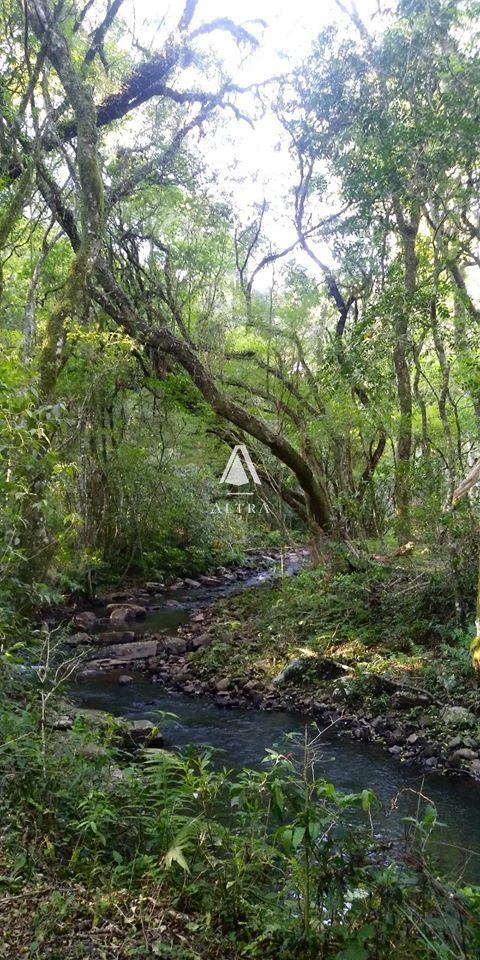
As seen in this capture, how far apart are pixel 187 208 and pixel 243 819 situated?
40.2ft

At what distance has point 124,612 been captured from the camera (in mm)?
11984

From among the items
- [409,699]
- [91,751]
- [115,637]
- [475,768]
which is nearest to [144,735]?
[91,751]

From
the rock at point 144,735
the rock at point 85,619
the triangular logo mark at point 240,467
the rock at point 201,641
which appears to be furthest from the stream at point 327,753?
the triangular logo mark at point 240,467

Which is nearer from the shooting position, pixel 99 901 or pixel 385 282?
pixel 99 901

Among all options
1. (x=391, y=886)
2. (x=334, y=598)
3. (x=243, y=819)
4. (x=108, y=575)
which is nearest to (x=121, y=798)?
(x=243, y=819)

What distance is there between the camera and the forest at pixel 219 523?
282 centimetres

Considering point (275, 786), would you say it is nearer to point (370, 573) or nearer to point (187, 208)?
point (370, 573)

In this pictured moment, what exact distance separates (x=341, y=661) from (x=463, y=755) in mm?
2355

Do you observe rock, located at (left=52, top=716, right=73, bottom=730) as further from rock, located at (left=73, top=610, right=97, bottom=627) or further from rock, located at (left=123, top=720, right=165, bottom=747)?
rock, located at (left=73, top=610, right=97, bottom=627)

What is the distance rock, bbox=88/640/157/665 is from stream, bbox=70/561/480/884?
0.55 m

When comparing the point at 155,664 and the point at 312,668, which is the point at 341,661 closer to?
the point at 312,668

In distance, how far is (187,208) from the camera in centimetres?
1325

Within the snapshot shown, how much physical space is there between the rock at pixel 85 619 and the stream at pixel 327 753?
7.05ft
